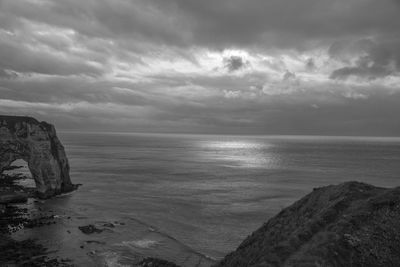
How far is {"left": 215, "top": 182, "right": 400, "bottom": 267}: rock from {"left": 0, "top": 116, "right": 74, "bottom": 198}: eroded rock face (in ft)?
204

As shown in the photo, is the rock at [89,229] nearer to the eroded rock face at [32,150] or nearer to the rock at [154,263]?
the rock at [154,263]

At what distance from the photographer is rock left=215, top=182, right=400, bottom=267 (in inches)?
465

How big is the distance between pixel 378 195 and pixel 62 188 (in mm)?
71804

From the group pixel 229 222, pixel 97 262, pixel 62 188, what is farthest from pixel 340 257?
pixel 62 188

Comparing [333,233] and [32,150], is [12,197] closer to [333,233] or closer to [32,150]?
[32,150]

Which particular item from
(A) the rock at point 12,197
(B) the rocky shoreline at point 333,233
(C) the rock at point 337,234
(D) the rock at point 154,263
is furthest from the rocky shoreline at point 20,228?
(C) the rock at point 337,234

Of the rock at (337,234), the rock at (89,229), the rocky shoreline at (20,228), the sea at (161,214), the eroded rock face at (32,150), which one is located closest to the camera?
the rock at (337,234)

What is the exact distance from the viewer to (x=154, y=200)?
221 feet

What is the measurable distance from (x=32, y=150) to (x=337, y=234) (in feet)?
236

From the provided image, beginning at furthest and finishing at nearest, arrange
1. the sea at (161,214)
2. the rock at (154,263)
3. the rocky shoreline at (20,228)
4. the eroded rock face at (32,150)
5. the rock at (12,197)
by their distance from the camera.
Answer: the eroded rock face at (32,150) < the rock at (12,197) < the sea at (161,214) < the rocky shoreline at (20,228) < the rock at (154,263)

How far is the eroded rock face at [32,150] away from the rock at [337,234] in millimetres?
62193

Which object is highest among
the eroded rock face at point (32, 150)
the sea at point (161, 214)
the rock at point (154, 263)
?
the eroded rock face at point (32, 150)

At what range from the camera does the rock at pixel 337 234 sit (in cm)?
1182

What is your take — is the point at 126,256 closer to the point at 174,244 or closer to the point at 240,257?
the point at 174,244
